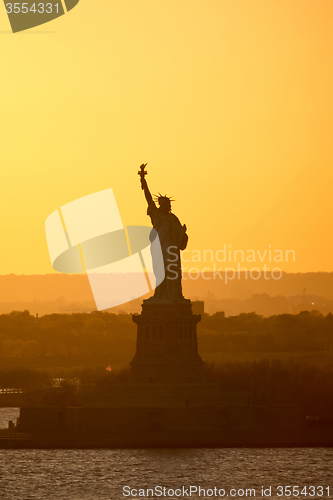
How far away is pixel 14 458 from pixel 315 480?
13377 millimetres

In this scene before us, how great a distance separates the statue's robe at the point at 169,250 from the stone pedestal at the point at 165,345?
2.37ft

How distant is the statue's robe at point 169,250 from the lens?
45281 millimetres

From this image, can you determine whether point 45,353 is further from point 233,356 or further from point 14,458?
point 14,458

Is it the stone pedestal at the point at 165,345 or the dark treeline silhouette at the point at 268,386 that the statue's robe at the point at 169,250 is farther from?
the dark treeline silhouette at the point at 268,386

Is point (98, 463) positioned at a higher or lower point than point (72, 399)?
lower

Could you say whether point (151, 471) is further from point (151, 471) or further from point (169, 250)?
point (169, 250)

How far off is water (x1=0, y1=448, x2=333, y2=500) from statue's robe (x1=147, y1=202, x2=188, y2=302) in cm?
836

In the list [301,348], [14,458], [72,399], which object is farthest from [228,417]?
[301,348]

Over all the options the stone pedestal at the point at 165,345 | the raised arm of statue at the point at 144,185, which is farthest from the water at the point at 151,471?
the raised arm of statue at the point at 144,185

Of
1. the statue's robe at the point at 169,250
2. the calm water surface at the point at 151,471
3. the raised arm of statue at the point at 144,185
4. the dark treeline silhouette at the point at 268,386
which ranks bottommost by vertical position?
the calm water surface at the point at 151,471

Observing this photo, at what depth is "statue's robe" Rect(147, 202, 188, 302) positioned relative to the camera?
1783 inches

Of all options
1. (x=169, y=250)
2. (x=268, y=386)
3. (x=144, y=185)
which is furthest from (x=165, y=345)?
(x=268, y=386)

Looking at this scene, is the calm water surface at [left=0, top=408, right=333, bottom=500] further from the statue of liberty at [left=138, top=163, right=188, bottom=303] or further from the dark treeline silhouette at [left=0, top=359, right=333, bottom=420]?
the dark treeline silhouette at [left=0, top=359, right=333, bottom=420]

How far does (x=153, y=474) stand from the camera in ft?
121
